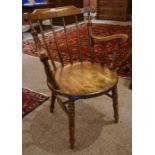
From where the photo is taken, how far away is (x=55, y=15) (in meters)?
1.50

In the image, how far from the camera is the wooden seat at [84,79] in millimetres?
1277

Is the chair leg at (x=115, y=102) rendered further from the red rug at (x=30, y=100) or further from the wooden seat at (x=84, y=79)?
the red rug at (x=30, y=100)

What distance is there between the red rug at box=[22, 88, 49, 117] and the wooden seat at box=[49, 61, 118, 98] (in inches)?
19.7

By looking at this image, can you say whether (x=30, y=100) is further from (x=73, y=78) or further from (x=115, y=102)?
(x=115, y=102)

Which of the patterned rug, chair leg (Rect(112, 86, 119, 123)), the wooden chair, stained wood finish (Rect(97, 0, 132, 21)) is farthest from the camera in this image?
stained wood finish (Rect(97, 0, 132, 21))

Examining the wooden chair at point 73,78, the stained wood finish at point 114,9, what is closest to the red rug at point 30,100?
the wooden chair at point 73,78

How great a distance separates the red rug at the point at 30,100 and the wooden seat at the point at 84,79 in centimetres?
50

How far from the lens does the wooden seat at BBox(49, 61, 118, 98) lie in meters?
1.28

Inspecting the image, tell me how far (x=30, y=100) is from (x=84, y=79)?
0.76 metres

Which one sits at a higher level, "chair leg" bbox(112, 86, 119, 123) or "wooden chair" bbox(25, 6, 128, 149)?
"wooden chair" bbox(25, 6, 128, 149)

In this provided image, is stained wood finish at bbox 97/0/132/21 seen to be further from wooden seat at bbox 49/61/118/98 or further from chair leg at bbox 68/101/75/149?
chair leg at bbox 68/101/75/149

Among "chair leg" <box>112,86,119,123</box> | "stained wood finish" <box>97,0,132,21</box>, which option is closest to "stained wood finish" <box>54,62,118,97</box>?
"chair leg" <box>112,86,119,123</box>
